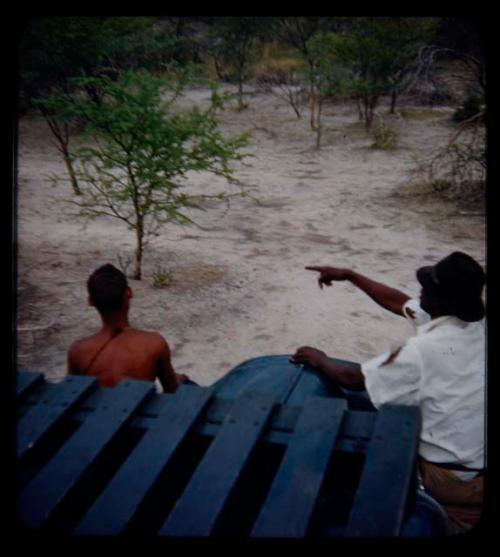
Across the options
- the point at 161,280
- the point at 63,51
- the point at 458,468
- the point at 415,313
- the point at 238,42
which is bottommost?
the point at 458,468

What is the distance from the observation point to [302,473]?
5.38ft

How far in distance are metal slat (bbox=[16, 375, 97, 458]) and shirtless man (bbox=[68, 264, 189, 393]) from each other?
718 millimetres

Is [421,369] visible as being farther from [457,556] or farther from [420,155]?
[420,155]

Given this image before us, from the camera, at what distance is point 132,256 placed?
6.59 metres

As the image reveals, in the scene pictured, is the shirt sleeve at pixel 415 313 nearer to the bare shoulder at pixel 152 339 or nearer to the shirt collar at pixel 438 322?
the shirt collar at pixel 438 322

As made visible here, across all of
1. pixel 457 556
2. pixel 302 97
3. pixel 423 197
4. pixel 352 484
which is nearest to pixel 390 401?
pixel 352 484

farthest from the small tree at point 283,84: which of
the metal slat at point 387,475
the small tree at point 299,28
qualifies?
the metal slat at point 387,475

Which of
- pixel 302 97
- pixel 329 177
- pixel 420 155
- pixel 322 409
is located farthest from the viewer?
pixel 302 97

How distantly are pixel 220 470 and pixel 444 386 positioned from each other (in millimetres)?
1000

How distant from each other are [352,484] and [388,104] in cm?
1488

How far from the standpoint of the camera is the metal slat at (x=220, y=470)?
58.9 inches

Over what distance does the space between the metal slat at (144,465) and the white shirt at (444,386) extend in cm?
74

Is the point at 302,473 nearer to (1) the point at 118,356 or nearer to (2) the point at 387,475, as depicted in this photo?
(2) the point at 387,475

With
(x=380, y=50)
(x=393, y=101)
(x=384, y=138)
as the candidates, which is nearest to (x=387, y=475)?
(x=384, y=138)
